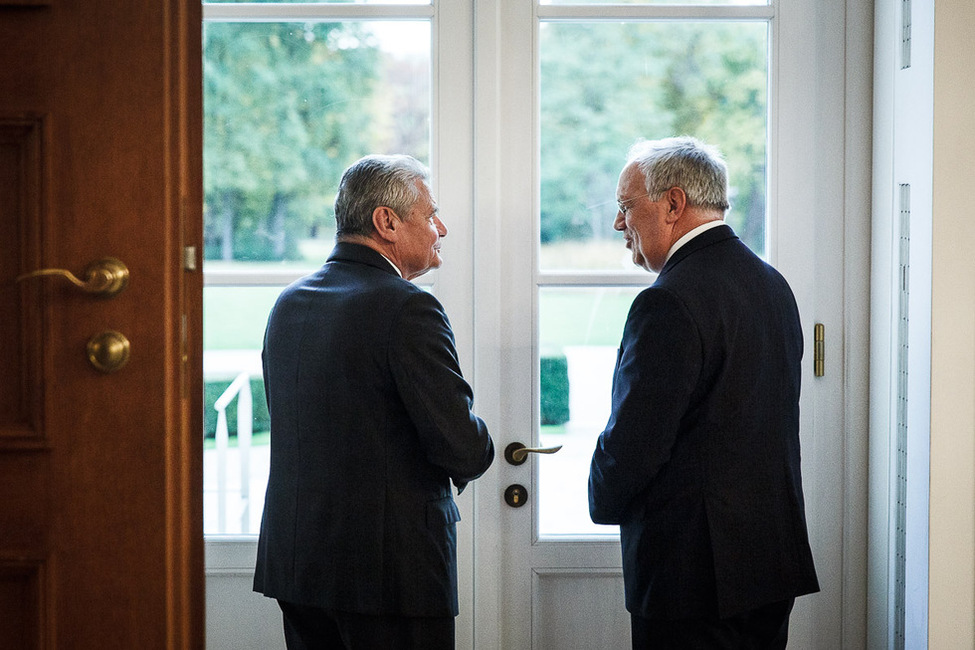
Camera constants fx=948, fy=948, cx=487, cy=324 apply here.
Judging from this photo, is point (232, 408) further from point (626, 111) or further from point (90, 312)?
point (626, 111)

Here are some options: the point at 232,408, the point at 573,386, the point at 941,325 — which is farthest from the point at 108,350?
the point at 941,325

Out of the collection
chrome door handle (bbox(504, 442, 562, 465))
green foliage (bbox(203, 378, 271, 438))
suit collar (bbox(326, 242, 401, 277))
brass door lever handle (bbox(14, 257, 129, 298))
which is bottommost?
chrome door handle (bbox(504, 442, 562, 465))

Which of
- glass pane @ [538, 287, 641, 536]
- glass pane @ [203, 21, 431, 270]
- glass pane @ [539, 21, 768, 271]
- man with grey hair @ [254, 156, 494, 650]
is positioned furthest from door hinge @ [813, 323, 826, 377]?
glass pane @ [203, 21, 431, 270]

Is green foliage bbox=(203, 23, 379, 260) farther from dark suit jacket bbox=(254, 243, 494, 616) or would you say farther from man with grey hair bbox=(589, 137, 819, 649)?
man with grey hair bbox=(589, 137, 819, 649)

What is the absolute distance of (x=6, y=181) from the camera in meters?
1.39

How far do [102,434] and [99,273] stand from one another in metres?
0.24

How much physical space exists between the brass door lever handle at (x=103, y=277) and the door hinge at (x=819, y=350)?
62.1 inches

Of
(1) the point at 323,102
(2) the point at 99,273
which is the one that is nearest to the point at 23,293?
(2) the point at 99,273

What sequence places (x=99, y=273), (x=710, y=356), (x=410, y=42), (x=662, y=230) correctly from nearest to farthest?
(x=99, y=273), (x=710, y=356), (x=662, y=230), (x=410, y=42)

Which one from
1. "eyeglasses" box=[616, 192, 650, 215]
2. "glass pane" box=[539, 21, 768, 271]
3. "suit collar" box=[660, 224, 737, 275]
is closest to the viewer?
"suit collar" box=[660, 224, 737, 275]

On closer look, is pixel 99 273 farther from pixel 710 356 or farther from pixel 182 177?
pixel 710 356

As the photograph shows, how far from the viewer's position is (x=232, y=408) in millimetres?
2301

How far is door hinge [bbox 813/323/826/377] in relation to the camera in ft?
7.40

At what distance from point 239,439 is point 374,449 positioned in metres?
0.71
